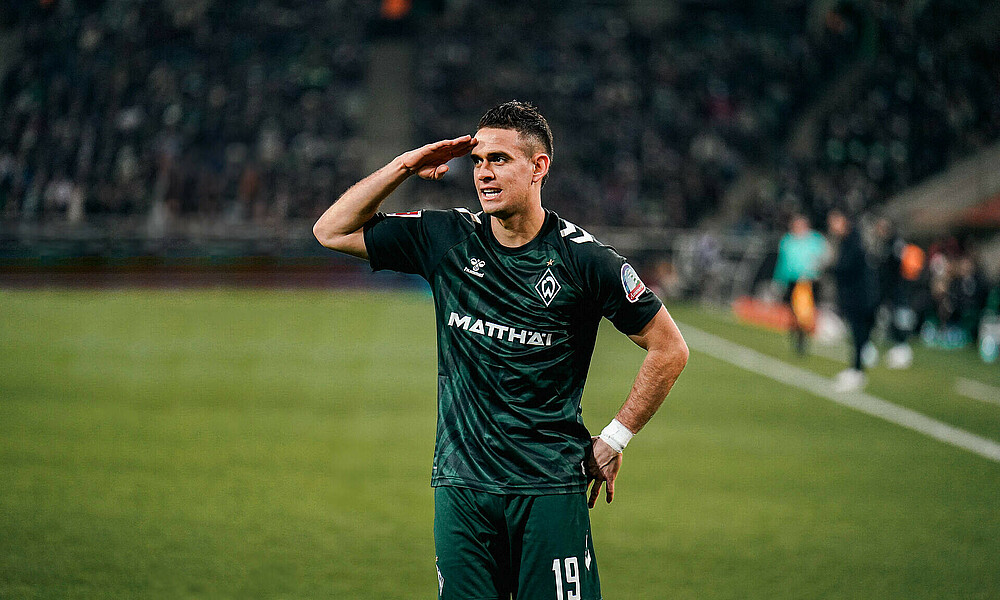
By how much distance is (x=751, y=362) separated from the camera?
17.1 m

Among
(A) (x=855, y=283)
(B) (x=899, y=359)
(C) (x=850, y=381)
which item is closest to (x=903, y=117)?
(B) (x=899, y=359)

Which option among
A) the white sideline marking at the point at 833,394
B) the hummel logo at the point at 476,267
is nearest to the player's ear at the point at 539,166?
the hummel logo at the point at 476,267

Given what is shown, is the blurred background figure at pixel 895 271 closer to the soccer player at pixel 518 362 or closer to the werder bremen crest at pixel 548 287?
the soccer player at pixel 518 362

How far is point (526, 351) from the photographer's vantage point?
3785 mm

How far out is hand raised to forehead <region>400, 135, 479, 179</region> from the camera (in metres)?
3.78

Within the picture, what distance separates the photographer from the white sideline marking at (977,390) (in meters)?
13.9

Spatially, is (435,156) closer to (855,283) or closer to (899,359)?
(855,283)

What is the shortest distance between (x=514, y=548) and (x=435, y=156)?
1359 mm

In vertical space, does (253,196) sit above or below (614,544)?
above

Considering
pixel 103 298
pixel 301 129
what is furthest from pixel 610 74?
pixel 103 298

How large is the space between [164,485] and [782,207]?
88.0ft

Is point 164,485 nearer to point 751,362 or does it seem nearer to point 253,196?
point 751,362

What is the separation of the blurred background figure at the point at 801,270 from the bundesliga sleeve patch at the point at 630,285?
14.1 meters

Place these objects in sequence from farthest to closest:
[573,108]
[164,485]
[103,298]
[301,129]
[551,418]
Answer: [573,108], [301,129], [103,298], [164,485], [551,418]
